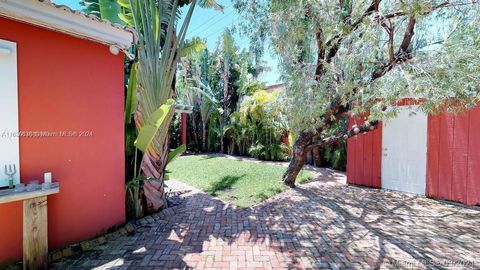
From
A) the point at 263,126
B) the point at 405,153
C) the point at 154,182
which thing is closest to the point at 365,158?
the point at 405,153

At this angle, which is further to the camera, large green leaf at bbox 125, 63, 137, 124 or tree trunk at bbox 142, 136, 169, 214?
large green leaf at bbox 125, 63, 137, 124

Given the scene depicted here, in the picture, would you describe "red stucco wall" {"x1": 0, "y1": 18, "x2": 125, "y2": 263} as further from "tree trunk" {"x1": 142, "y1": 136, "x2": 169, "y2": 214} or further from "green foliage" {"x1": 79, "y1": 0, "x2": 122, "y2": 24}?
"green foliage" {"x1": 79, "y1": 0, "x2": 122, "y2": 24}

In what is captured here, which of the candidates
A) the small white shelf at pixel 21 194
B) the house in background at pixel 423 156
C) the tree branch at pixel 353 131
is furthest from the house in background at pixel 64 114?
the house in background at pixel 423 156

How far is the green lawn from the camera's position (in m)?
7.84

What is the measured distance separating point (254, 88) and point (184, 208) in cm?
1166

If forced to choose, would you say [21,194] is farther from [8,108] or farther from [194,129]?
[194,129]

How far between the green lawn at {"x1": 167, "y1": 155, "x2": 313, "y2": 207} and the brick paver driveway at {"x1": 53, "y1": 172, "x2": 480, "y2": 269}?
2.20 ft

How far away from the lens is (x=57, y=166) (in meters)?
4.28

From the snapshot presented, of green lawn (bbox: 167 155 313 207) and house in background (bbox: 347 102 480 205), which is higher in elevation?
house in background (bbox: 347 102 480 205)

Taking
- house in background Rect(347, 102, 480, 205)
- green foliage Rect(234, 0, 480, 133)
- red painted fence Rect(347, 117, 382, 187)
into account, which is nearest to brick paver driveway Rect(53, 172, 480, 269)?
house in background Rect(347, 102, 480, 205)

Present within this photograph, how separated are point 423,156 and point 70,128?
9.22 meters

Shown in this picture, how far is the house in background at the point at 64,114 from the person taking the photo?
12.3ft

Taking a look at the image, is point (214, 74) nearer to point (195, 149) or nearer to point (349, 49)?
point (195, 149)

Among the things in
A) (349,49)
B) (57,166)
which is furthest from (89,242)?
(349,49)
